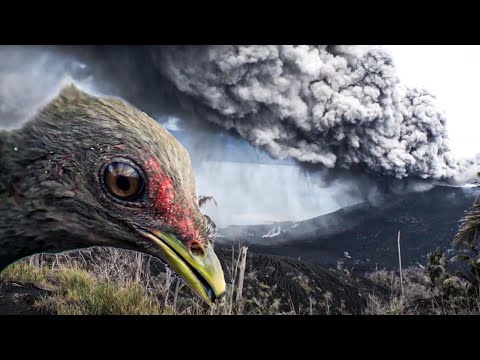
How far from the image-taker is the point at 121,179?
196 cm

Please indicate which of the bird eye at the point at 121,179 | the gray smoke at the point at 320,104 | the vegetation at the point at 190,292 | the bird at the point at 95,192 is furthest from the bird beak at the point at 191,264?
the gray smoke at the point at 320,104

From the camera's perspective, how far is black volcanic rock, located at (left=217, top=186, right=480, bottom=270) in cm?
455

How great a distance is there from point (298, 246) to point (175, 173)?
9.37 feet

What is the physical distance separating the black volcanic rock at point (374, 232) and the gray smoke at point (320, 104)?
1.11ft

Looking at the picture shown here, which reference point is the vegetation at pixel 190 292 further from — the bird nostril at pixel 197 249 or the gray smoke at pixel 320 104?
the bird nostril at pixel 197 249

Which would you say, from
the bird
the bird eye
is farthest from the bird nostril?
the bird eye

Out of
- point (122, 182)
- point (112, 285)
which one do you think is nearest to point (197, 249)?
point (122, 182)

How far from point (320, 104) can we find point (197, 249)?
2.95m

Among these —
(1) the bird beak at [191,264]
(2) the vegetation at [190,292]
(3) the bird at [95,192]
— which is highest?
(3) the bird at [95,192]

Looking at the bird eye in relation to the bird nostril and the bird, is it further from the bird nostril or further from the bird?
the bird nostril

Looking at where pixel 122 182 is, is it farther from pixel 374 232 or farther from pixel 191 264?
pixel 374 232

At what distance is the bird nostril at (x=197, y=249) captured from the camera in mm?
2039
